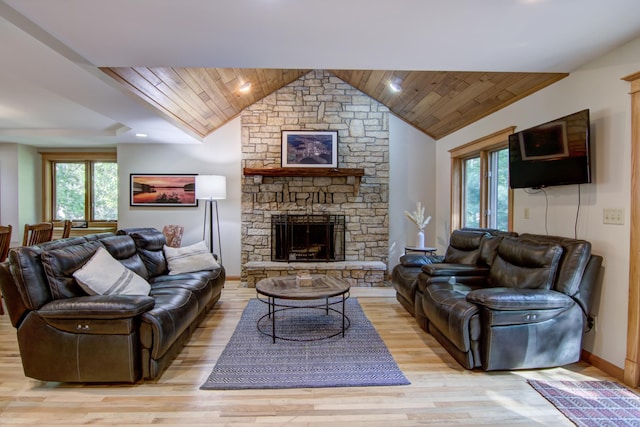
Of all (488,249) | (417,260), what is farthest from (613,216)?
(417,260)

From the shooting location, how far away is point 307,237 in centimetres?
525

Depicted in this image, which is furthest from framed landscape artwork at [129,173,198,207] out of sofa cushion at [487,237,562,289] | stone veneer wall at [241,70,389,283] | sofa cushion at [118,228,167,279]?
sofa cushion at [487,237,562,289]

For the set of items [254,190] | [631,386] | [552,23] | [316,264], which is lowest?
[631,386]

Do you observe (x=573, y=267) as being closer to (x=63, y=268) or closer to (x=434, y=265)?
(x=434, y=265)

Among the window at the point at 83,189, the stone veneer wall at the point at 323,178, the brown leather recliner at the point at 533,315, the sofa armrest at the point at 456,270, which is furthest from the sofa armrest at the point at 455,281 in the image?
the window at the point at 83,189

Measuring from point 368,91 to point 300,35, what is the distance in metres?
3.26

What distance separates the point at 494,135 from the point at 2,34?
4.53m

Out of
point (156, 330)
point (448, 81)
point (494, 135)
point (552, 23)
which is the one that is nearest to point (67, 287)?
point (156, 330)

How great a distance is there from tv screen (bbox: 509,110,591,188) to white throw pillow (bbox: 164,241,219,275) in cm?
349

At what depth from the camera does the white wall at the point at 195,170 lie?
5.30 m

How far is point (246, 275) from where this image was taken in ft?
16.6

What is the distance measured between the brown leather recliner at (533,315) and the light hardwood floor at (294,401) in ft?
0.51

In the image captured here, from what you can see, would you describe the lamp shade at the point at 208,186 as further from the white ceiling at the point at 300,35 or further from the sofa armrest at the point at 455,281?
the sofa armrest at the point at 455,281

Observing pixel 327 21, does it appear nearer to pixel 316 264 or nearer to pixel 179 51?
pixel 179 51
